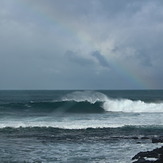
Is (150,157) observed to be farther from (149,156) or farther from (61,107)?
(61,107)

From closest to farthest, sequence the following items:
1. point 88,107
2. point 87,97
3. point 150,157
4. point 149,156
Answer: point 150,157, point 149,156, point 88,107, point 87,97

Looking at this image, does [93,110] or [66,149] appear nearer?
[66,149]

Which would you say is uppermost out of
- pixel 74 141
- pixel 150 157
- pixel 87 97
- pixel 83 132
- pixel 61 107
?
pixel 87 97

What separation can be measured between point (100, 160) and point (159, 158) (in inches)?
114

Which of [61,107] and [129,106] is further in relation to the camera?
[129,106]

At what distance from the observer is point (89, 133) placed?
2725 cm

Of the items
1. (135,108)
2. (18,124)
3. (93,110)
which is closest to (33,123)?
(18,124)

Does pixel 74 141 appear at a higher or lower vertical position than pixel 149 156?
higher

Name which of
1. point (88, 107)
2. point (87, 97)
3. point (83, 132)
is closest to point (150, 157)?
point (83, 132)

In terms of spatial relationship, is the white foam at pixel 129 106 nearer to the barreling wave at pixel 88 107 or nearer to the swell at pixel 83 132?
the barreling wave at pixel 88 107

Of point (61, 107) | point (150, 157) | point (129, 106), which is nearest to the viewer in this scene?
point (150, 157)

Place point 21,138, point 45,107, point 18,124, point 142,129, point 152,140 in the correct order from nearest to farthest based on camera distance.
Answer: point 152,140
point 21,138
point 142,129
point 18,124
point 45,107

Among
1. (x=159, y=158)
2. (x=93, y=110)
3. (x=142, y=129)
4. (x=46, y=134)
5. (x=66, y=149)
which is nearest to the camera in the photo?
(x=159, y=158)

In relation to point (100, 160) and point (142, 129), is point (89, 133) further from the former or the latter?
point (100, 160)
